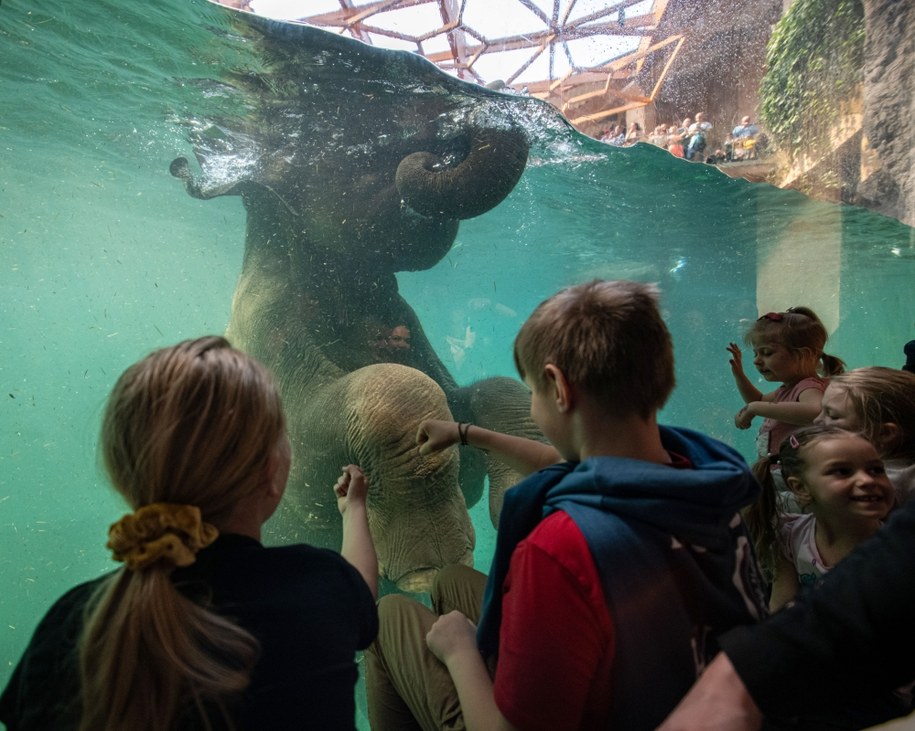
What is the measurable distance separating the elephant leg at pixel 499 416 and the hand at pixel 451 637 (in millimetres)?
1921

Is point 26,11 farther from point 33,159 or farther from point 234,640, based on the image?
point 234,640

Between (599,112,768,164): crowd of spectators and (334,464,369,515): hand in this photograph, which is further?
(599,112,768,164): crowd of spectators

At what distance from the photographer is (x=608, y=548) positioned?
1164mm

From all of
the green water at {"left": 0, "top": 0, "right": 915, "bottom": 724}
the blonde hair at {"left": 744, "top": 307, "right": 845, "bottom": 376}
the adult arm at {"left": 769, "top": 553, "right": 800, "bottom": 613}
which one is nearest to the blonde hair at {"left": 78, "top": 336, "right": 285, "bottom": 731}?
the green water at {"left": 0, "top": 0, "right": 915, "bottom": 724}

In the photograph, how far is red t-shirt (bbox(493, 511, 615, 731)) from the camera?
1.16 metres

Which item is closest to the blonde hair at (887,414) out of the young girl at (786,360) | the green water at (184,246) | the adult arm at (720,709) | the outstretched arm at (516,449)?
the young girl at (786,360)

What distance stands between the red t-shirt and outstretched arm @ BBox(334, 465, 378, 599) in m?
0.50

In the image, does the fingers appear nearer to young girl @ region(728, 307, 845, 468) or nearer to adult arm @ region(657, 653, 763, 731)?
adult arm @ region(657, 653, 763, 731)

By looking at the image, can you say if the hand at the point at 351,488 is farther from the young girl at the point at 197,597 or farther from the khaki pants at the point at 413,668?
the young girl at the point at 197,597

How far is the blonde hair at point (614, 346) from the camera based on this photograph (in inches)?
54.5

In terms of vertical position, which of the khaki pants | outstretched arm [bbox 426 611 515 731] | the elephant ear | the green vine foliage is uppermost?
the green vine foliage

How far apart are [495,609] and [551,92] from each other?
4891 mm

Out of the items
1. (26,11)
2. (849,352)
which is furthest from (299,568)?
(849,352)

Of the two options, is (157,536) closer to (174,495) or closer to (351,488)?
(174,495)
